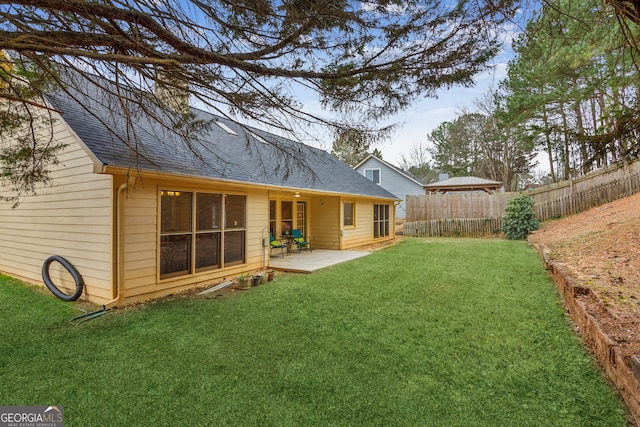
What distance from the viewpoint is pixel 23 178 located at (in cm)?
512

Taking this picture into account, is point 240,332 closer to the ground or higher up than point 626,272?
closer to the ground

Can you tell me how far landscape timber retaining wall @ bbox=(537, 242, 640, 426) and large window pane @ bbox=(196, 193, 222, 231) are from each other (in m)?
6.12

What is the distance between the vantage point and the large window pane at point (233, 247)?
22.7 feet

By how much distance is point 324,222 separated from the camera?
11.4 meters

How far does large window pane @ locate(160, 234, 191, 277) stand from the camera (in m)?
5.69

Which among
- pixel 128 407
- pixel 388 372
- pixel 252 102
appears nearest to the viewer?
pixel 128 407

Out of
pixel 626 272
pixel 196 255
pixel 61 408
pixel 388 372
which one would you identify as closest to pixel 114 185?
pixel 196 255

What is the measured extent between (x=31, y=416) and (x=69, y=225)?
4384mm

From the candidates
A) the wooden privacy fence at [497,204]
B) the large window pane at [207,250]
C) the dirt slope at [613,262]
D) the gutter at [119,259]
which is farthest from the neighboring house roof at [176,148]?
the wooden privacy fence at [497,204]

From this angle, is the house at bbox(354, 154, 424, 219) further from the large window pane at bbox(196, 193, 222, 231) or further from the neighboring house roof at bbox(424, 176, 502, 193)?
the large window pane at bbox(196, 193, 222, 231)

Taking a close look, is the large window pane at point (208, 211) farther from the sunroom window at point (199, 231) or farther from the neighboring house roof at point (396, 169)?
the neighboring house roof at point (396, 169)

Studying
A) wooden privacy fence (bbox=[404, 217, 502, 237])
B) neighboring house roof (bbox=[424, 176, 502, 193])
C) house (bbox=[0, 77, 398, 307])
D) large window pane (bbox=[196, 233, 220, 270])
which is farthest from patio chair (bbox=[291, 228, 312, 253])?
neighboring house roof (bbox=[424, 176, 502, 193])

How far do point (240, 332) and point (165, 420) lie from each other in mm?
1613

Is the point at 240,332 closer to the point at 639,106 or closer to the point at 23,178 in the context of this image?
the point at 23,178
